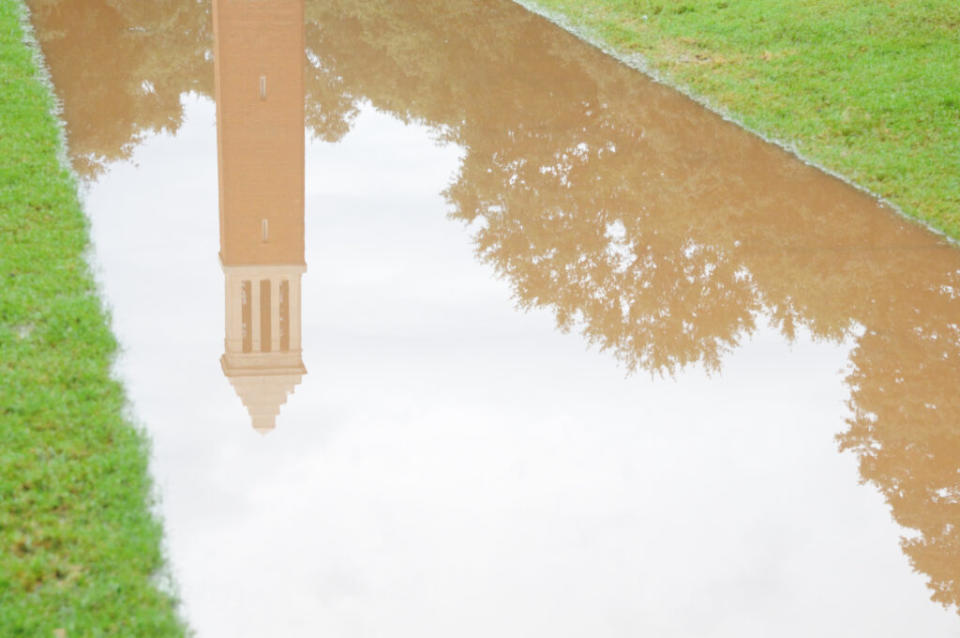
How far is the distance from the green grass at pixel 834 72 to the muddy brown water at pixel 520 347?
1.71 feet

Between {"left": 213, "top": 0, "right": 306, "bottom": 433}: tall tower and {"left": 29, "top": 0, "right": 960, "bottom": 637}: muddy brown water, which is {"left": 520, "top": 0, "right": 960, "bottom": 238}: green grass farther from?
{"left": 213, "top": 0, "right": 306, "bottom": 433}: tall tower

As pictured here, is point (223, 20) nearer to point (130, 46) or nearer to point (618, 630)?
point (130, 46)

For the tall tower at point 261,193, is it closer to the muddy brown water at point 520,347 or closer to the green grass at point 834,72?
the muddy brown water at point 520,347

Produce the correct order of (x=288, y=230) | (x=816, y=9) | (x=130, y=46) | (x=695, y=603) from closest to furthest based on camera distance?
(x=695, y=603) → (x=288, y=230) → (x=130, y=46) → (x=816, y=9)

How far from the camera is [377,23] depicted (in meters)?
Result: 18.0

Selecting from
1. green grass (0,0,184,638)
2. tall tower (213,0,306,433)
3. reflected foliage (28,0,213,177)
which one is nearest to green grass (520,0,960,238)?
tall tower (213,0,306,433)

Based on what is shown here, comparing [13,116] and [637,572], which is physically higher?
[13,116]

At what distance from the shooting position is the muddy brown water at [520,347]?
5.95 meters

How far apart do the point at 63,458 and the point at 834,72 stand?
11.0 m

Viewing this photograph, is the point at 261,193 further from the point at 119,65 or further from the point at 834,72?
the point at 834,72

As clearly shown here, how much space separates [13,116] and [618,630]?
28.2 feet

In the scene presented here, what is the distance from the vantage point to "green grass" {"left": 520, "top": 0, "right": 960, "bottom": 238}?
40.2 ft

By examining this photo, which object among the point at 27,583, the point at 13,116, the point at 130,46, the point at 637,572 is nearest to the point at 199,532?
the point at 27,583

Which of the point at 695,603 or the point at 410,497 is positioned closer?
the point at 695,603
